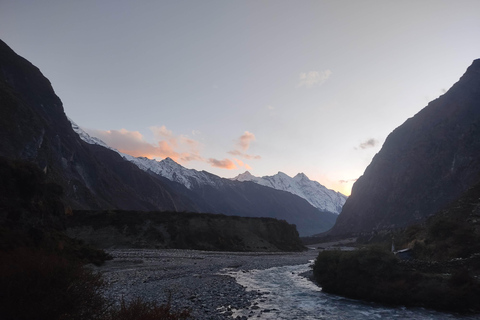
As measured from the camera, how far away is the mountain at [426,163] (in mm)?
126188

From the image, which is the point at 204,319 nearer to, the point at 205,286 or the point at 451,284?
the point at 205,286

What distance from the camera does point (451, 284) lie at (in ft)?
58.8

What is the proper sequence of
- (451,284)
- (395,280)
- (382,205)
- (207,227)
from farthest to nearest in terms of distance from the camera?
(382,205) → (207,227) → (395,280) → (451,284)

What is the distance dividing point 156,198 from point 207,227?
420 feet

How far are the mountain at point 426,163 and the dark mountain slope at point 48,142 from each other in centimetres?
12985

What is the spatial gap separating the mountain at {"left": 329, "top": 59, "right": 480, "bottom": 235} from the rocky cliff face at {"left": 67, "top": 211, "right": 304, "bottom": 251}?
8452 centimetres

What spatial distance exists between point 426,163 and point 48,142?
166495 mm

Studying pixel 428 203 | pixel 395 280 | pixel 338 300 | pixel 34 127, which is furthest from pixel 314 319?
pixel 428 203

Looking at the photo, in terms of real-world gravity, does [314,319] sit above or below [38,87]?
below

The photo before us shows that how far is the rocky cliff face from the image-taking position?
60.9 m

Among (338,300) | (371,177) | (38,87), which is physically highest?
(38,87)

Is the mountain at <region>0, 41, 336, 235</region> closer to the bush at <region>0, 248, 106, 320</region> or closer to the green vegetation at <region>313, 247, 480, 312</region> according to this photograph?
the green vegetation at <region>313, 247, 480, 312</region>

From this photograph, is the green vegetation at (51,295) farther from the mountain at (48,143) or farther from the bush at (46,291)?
the mountain at (48,143)

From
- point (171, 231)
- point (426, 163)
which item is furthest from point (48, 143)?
point (426, 163)
